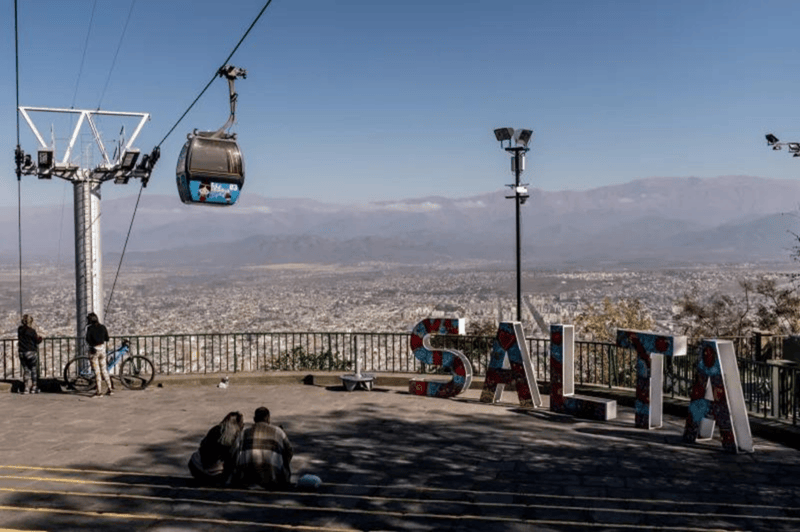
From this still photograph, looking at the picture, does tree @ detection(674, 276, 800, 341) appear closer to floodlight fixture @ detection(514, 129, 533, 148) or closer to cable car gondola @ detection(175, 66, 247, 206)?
floodlight fixture @ detection(514, 129, 533, 148)

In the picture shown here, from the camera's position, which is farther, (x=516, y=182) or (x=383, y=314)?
(x=383, y=314)

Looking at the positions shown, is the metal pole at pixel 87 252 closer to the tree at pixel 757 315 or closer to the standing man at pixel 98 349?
the standing man at pixel 98 349

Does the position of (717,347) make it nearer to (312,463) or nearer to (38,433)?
(312,463)

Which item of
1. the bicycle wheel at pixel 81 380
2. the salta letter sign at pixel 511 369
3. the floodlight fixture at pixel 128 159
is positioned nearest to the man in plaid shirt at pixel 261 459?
the salta letter sign at pixel 511 369

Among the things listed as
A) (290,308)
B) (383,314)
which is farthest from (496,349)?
(290,308)

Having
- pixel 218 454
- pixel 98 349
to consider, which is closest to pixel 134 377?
pixel 98 349

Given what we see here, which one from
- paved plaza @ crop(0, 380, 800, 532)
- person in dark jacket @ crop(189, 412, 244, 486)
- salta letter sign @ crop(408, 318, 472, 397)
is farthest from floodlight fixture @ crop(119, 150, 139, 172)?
person in dark jacket @ crop(189, 412, 244, 486)
